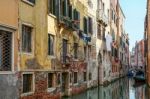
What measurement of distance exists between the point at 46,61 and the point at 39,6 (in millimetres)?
3084

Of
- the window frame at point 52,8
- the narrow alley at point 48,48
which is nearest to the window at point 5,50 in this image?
the narrow alley at point 48,48

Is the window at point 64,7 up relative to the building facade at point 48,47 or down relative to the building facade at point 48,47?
up

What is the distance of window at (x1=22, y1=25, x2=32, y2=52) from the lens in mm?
19062

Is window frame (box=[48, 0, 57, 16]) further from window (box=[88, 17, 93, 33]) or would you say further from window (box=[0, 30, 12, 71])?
window (box=[88, 17, 93, 33])

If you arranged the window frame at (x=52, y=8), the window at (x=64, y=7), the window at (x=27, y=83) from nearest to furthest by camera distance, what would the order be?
the window at (x=27, y=83), the window frame at (x=52, y=8), the window at (x=64, y=7)

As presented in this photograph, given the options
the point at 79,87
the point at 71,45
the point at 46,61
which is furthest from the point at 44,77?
the point at 79,87

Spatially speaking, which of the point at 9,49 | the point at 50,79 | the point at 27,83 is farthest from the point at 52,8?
the point at 9,49

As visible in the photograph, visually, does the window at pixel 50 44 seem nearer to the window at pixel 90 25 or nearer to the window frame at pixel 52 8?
the window frame at pixel 52 8

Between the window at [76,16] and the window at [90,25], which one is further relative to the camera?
the window at [90,25]

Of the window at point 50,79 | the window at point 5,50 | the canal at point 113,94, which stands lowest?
the canal at point 113,94

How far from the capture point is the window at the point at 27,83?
1903 centimetres

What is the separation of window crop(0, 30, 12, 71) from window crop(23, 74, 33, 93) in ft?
7.65

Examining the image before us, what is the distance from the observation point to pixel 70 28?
27.2 metres

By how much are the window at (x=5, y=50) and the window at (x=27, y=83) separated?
233 cm
